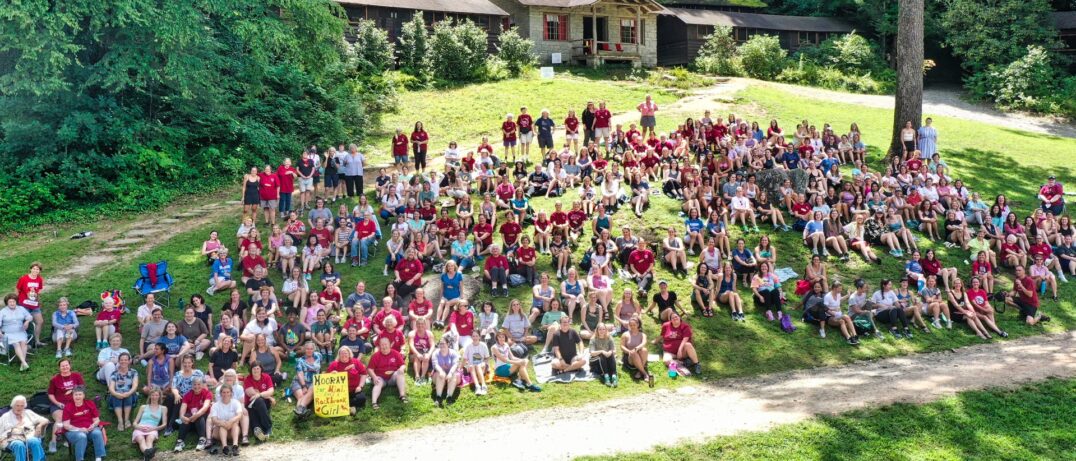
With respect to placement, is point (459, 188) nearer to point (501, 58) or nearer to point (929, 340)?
point (929, 340)

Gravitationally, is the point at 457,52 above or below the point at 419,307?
above

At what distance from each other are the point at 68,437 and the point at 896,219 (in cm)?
1571

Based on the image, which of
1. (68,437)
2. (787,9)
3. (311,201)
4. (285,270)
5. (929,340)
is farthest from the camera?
(787,9)

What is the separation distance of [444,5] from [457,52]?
4613mm

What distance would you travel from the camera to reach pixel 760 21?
43906mm

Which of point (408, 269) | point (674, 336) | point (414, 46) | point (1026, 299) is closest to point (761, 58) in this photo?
point (414, 46)

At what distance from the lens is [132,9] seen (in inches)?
730

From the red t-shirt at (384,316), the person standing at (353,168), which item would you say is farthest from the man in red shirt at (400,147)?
the red t-shirt at (384,316)

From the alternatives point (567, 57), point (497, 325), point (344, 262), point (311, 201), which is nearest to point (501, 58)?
point (567, 57)

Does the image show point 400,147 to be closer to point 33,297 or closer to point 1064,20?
point 33,297

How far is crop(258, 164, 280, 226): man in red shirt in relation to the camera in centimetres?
1727

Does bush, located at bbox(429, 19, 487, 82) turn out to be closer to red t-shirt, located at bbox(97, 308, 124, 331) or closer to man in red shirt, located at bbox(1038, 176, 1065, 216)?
man in red shirt, located at bbox(1038, 176, 1065, 216)

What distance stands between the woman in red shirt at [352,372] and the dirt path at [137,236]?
5.97 m

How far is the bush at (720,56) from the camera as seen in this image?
38625 millimetres
